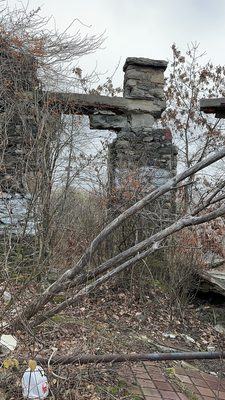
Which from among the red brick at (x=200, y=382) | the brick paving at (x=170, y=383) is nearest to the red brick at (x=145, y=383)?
the brick paving at (x=170, y=383)

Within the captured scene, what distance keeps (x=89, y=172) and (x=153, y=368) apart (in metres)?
3.86

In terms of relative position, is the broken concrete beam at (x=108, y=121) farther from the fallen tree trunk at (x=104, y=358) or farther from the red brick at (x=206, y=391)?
the fallen tree trunk at (x=104, y=358)

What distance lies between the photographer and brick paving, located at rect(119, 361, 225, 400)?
3061 mm

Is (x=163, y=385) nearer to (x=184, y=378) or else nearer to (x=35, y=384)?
(x=184, y=378)

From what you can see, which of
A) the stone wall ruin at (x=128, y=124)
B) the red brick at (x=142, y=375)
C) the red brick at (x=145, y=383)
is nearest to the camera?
the red brick at (x=145, y=383)

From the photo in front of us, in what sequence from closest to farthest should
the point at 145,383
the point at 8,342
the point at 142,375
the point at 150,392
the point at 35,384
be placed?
the point at 35,384 < the point at 8,342 < the point at 150,392 < the point at 145,383 < the point at 142,375

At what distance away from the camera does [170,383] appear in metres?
3.28

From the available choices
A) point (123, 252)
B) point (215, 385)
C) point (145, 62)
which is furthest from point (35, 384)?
point (145, 62)

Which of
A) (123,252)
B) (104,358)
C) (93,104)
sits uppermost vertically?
(93,104)

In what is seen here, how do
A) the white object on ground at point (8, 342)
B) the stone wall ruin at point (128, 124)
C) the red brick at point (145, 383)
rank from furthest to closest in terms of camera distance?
the stone wall ruin at point (128, 124) < the red brick at point (145, 383) < the white object on ground at point (8, 342)

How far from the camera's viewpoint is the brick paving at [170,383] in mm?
3061

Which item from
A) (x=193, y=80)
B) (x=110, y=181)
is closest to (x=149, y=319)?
(x=110, y=181)

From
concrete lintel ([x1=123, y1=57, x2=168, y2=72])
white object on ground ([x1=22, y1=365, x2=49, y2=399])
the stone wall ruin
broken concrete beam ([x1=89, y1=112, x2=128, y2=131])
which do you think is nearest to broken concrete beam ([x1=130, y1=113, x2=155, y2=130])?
the stone wall ruin

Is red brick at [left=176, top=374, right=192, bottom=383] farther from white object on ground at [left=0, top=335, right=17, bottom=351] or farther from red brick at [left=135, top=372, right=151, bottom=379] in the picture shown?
white object on ground at [left=0, top=335, right=17, bottom=351]
